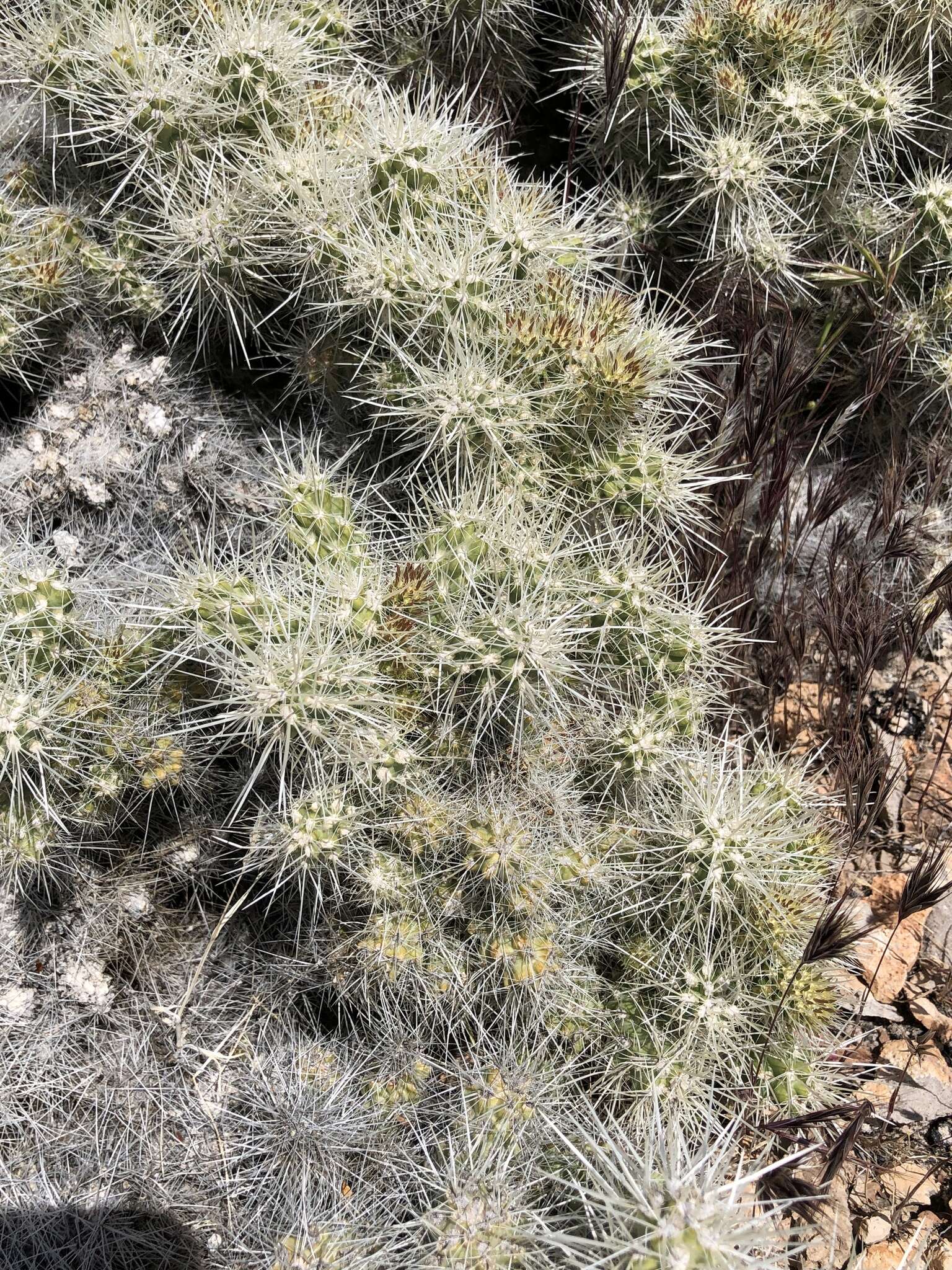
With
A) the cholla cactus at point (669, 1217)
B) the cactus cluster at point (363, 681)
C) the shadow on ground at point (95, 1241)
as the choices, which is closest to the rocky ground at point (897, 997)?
the cactus cluster at point (363, 681)

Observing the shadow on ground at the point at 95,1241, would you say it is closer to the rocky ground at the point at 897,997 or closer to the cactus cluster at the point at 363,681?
the cactus cluster at the point at 363,681

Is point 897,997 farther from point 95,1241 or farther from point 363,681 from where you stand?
point 95,1241

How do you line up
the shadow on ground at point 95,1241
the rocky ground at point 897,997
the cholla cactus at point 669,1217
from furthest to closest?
the rocky ground at point 897,997
the shadow on ground at point 95,1241
the cholla cactus at point 669,1217

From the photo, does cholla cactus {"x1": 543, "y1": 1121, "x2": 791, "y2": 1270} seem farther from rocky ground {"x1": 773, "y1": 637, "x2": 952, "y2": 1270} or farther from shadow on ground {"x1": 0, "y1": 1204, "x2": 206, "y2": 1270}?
shadow on ground {"x1": 0, "y1": 1204, "x2": 206, "y2": 1270}

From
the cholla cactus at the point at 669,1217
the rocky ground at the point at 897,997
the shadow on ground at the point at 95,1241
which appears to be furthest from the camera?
the rocky ground at the point at 897,997

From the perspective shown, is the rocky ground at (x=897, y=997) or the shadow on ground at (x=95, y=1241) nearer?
the shadow on ground at (x=95, y=1241)

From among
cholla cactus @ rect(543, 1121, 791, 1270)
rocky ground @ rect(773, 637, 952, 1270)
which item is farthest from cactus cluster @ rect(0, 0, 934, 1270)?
rocky ground @ rect(773, 637, 952, 1270)

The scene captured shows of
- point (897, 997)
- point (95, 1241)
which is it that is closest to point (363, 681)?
point (95, 1241)

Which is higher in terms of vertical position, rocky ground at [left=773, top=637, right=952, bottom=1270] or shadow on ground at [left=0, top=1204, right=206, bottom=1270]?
rocky ground at [left=773, top=637, right=952, bottom=1270]
